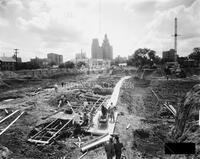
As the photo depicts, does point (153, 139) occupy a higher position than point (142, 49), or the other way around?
point (142, 49)

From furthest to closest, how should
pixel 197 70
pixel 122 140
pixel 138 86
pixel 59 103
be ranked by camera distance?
pixel 197 70 < pixel 138 86 < pixel 59 103 < pixel 122 140

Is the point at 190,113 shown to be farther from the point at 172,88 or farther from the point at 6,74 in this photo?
the point at 6,74

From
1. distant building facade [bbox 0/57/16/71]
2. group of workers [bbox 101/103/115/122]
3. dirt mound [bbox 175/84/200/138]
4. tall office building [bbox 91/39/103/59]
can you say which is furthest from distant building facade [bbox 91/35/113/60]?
dirt mound [bbox 175/84/200/138]

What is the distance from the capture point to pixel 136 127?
11953mm

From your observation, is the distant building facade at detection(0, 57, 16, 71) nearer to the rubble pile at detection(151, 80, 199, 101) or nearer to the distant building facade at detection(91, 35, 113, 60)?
the rubble pile at detection(151, 80, 199, 101)

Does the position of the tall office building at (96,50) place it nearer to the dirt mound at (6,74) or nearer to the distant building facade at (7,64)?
the distant building facade at (7,64)

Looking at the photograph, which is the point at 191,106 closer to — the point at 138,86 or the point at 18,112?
the point at 18,112

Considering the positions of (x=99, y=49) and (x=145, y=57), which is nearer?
(x=145, y=57)

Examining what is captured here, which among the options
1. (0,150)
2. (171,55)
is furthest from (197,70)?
→ (0,150)

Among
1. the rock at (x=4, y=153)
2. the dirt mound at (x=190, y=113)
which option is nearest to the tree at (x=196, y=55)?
the dirt mound at (x=190, y=113)

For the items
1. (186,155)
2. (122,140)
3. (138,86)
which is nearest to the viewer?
(186,155)

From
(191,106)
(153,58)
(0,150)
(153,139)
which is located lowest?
(153,139)

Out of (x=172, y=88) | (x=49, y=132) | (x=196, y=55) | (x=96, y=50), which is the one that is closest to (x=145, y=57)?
(x=196, y=55)

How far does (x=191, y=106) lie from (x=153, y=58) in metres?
62.7
